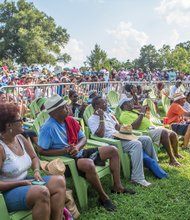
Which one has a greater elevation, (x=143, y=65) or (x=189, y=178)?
(x=143, y=65)

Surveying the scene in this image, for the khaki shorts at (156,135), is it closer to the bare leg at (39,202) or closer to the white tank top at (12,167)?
the white tank top at (12,167)

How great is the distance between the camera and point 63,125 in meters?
3.91

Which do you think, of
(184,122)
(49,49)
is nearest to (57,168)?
(184,122)

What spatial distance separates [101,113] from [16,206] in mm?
2381

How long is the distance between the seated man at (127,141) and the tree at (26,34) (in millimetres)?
34236

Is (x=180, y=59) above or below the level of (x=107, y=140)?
above

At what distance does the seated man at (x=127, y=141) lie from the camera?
4.35 metres

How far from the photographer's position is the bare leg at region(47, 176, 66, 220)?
8.89 ft

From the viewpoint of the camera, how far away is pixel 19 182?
270 cm

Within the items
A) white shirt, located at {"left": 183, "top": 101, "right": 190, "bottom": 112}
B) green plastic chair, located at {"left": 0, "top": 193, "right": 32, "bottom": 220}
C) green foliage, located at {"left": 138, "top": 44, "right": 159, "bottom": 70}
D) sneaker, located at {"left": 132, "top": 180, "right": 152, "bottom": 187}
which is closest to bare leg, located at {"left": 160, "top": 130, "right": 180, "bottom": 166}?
sneaker, located at {"left": 132, "top": 180, "right": 152, "bottom": 187}

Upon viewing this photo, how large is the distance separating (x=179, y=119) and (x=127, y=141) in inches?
100

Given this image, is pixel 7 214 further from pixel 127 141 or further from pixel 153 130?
pixel 153 130

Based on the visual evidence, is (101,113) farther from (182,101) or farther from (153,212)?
(182,101)

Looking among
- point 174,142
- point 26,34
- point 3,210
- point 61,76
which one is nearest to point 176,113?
point 174,142
